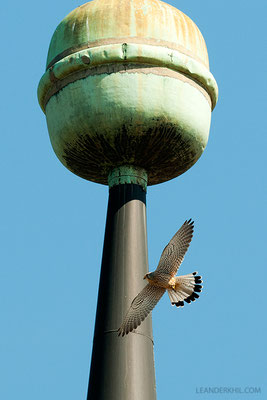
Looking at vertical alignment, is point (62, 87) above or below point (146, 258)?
above

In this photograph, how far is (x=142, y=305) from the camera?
549 inches

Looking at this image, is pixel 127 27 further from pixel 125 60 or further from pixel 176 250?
pixel 176 250

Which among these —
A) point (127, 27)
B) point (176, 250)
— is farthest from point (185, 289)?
point (127, 27)

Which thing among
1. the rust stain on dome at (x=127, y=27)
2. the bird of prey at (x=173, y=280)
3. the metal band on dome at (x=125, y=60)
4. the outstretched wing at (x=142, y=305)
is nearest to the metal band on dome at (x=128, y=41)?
the rust stain on dome at (x=127, y=27)

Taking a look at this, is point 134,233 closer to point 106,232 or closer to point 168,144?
point 106,232

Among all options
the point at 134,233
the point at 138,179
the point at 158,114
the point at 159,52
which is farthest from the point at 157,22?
the point at 134,233

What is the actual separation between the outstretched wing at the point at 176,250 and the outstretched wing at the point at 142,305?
1.73ft

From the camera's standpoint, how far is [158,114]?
53.8ft

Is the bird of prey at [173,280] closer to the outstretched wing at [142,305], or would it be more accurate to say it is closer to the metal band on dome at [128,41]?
the outstretched wing at [142,305]

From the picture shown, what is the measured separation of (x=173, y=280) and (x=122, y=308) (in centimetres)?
195

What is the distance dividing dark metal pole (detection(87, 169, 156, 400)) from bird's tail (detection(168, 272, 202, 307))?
1.74 meters

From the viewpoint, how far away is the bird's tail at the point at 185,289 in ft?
43.7

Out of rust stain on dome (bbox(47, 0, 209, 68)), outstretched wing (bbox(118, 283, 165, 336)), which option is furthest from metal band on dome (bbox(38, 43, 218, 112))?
outstretched wing (bbox(118, 283, 165, 336))

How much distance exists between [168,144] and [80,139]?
5.82 ft
